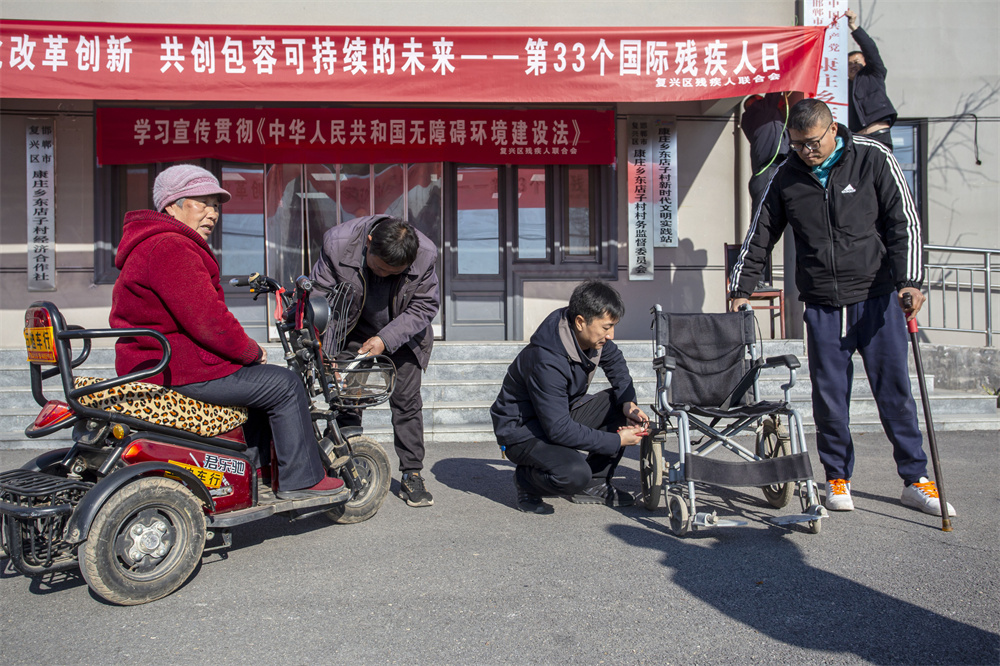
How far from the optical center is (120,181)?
9062mm

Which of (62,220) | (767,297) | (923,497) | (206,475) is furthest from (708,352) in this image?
(62,220)

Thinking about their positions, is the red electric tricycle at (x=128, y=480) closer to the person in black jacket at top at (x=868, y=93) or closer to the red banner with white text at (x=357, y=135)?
the red banner with white text at (x=357, y=135)

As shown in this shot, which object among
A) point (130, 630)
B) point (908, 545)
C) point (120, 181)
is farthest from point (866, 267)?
point (120, 181)

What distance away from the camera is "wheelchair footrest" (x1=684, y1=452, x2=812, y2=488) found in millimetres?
3734

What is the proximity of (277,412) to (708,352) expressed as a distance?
2.56 metres

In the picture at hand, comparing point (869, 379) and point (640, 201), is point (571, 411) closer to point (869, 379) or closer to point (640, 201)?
point (869, 379)

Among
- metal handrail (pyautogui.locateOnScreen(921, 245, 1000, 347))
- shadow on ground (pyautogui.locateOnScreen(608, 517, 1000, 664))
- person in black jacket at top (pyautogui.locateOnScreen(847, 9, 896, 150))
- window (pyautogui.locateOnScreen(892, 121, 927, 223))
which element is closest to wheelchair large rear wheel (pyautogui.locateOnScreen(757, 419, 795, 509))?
shadow on ground (pyautogui.locateOnScreen(608, 517, 1000, 664))

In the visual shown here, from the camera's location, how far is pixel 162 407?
10.6 ft

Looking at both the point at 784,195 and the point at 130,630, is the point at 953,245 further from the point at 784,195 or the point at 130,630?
the point at 130,630

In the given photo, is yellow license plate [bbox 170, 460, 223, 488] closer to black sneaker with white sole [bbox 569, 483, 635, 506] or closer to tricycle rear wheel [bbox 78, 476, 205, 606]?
tricycle rear wheel [bbox 78, 476, 205, 606]

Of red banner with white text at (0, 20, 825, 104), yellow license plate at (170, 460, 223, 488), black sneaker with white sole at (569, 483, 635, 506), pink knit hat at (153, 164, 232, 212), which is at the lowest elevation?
black sneaker with white sole at (569, 483, 635, 506)

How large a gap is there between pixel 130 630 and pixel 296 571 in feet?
2.54

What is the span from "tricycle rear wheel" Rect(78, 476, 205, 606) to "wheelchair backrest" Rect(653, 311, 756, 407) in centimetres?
277

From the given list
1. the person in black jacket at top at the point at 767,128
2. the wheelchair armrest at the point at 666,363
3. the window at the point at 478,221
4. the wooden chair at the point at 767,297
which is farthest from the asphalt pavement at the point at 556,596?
the window at the point at 478,221
